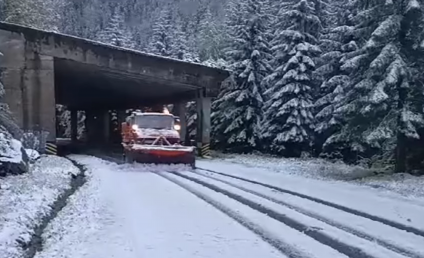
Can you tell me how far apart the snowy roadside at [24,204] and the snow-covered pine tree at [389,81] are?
944 cm

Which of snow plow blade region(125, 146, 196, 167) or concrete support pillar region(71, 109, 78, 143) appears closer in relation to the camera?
snow plow blade region(125, 146, 196, 167)

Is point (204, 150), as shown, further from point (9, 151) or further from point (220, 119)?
point (9, 151)

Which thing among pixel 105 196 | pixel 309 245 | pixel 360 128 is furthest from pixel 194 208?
pixel 360 128

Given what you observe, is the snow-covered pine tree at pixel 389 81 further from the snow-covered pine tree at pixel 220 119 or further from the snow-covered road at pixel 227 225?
the snow-covered pine tree at pixel 220 119

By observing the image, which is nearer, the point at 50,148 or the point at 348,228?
the point at 348,228

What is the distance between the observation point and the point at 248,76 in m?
34.4

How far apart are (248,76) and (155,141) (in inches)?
533

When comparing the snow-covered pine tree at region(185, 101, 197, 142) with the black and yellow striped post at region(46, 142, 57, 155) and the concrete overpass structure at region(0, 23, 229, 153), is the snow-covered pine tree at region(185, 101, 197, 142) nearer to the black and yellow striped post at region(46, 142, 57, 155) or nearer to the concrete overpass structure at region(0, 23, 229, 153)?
the concrete overpass structure at region(0, 23, 229, 153)

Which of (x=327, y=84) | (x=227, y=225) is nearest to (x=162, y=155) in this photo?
(x=227, y=225)

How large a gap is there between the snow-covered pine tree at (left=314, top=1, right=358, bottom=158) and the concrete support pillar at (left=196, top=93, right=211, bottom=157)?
6.74 meters

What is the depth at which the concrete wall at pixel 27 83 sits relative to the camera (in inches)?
1182

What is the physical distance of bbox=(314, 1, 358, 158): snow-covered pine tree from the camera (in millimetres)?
28406

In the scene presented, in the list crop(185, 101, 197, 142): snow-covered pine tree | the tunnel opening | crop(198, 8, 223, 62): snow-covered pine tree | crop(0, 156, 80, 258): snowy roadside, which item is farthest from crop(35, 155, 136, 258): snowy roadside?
crop(198, 8, 223, 62): snow-covered pine tree

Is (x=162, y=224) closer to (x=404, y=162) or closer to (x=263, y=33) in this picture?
(x=404, y=162)
